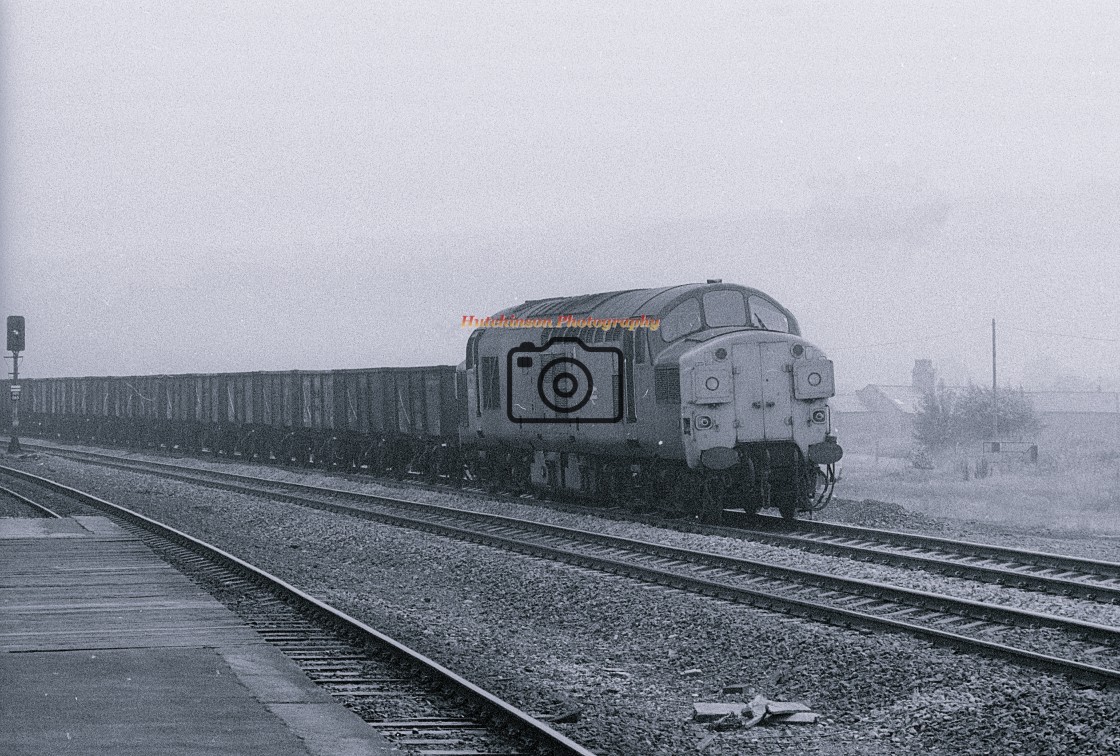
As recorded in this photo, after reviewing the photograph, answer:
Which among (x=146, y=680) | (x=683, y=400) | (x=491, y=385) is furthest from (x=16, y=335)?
(x=146, y=680)

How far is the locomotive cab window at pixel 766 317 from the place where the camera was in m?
18.8

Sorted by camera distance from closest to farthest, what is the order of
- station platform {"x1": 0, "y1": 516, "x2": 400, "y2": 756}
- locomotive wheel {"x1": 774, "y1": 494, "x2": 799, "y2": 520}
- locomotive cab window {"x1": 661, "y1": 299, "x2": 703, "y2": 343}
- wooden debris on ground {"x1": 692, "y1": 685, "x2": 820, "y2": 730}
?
station platform {"x1": 0, "y1": 516, "x2": 400, "y2": 756} < wooden debris on ground {"x1": 692, "y1": 685, "x2": 820, "y2": 730} < locomotive wheel {"x1": 774, "y1": 494, "x2": 799, "y2": 520} < locomotive cab window {"x1": 661, "y1": 299, "x2": 703, "y2": 343}

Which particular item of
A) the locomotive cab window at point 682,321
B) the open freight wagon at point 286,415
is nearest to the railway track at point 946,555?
the locomotive cab window at point 682,321

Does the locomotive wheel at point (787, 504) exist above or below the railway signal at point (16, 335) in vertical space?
below

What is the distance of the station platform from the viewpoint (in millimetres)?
7004

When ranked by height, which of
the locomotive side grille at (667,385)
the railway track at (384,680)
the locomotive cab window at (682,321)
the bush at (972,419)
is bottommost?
the railway track at (384,680)

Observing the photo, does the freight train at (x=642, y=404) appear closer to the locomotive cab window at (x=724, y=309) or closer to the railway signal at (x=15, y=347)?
the locomotive cab window at (x=724, y=309)

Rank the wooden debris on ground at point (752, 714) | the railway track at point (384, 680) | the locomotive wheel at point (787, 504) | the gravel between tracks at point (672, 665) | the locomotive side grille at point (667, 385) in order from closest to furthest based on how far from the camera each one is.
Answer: the railway track at point (384, 680), the gravel between tracks at point (672, 665), the wooden debris on ground at point (752, 714), the locomotive side grille at point (667, 385), the locomotive wheel at point (787, 504)

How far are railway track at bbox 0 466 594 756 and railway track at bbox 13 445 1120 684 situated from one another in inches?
143

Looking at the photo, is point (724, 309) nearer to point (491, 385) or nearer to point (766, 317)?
point (766, 317)

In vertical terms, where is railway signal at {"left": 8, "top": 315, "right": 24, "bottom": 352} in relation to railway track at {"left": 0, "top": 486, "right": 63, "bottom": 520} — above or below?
above

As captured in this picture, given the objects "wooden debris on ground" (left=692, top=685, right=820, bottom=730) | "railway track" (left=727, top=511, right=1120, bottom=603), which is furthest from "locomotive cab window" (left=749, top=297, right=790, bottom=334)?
"wooden debris on ground" (left=692, top=685, right=820, bottom=730)

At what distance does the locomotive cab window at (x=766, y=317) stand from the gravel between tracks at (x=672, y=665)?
542cm

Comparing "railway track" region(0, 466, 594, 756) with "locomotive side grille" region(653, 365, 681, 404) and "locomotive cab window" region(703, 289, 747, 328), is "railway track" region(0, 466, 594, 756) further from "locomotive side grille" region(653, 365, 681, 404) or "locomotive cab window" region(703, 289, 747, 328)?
"locomotive cab window" region(703, 289, 747, 328)
